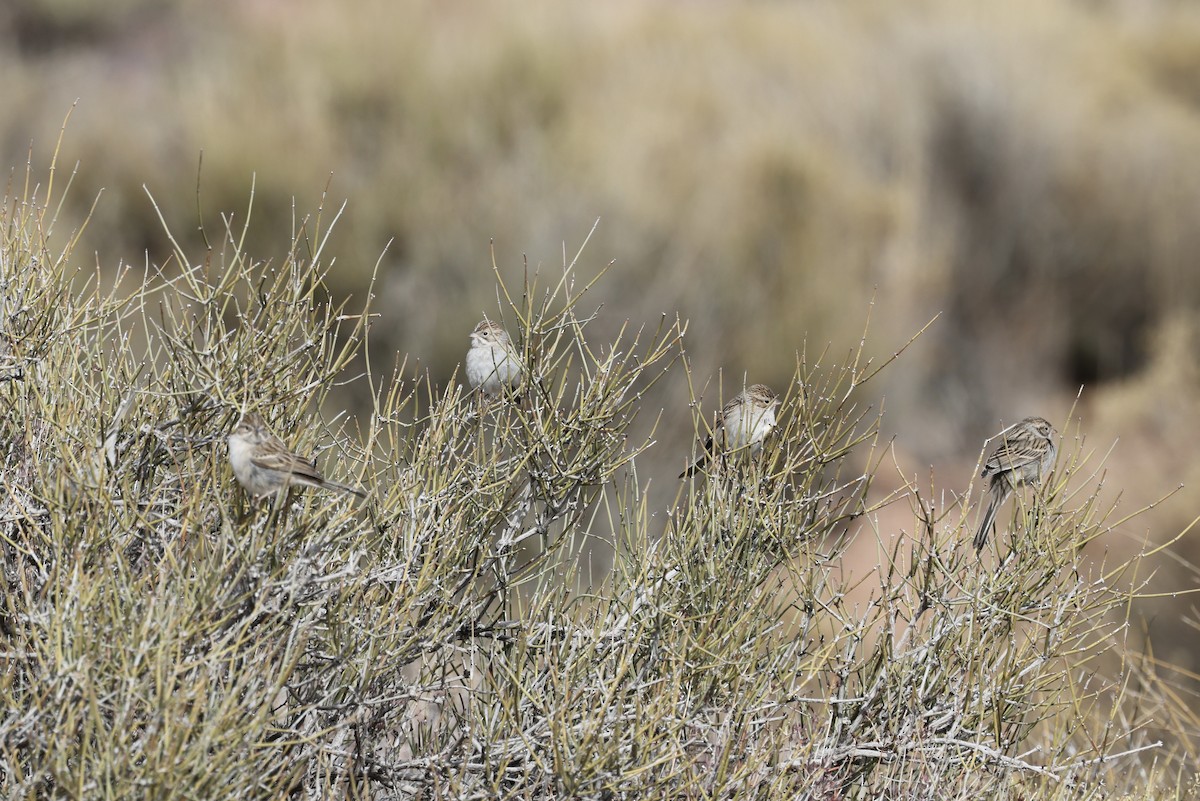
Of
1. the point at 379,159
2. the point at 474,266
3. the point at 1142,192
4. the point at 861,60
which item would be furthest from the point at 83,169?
the point at 1142,192

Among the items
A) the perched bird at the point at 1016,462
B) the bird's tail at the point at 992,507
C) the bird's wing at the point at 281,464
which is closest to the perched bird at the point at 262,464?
the bird's wing at the point at 281,464

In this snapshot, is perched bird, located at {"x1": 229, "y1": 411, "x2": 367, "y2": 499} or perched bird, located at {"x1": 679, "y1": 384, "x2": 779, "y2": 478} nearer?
perched bird, located at {"x1": 229, "y1": 411, "x2": 367, "y2": 499}

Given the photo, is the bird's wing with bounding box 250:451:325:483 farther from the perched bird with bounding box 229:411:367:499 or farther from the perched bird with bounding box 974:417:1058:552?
the perched bird with bounding box 974:417:1058:552

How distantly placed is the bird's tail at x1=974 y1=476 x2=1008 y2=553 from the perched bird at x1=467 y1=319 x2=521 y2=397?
5.73ft

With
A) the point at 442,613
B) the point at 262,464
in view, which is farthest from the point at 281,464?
the point at 442,613

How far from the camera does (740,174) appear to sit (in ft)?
45.8

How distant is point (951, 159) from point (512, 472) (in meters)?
13.7

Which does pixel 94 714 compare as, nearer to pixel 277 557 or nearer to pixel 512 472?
pixel 277 557

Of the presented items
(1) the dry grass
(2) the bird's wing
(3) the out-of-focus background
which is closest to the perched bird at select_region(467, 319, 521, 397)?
(1) the dry grass

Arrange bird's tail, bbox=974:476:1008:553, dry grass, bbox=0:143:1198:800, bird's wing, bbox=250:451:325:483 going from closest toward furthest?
1. dry grass, bbox=0:143:1198:800
2. bird's wing, bbox=250:451:325:483
3. bird's tail, bbox=974:476:1008:553

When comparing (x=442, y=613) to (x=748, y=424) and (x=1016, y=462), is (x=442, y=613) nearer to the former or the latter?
(x=748, y=424)

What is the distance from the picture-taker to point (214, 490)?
379cm

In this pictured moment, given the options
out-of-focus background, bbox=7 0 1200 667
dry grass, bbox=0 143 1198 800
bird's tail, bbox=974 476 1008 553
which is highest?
out-of-focus background, bbox=7 0 1200 667

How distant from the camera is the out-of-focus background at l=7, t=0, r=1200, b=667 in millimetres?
11914
